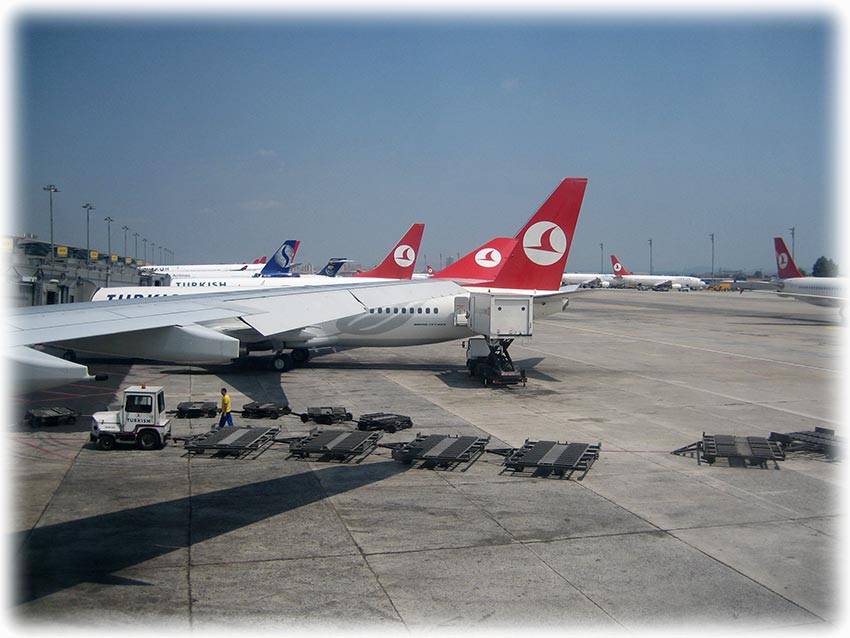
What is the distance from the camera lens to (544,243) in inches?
1350

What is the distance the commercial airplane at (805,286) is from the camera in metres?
60.6

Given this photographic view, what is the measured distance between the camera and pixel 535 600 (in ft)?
34.7

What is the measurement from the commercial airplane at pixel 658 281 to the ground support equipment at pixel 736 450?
13308 centimetres

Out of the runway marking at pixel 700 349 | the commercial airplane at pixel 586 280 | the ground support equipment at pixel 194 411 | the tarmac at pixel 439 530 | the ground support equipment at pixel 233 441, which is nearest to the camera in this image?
the tarmac at pixel 439 530

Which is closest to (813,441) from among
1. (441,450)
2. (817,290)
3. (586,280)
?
(441,450)

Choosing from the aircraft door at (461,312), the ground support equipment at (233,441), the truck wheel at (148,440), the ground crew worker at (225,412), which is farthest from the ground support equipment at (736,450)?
the aircraft door at (461,312)

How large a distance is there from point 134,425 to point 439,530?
993cm

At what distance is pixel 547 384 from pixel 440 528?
1862 centimetres

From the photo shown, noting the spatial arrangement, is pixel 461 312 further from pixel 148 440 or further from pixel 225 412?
pixel 148 440

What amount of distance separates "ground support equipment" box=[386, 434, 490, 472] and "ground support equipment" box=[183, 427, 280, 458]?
3.54 m

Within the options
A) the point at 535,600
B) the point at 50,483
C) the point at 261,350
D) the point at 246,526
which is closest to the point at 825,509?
the point at 535,600

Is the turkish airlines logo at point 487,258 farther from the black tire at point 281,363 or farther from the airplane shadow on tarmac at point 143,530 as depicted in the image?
the airplane shadow on tarmac at point 143,530

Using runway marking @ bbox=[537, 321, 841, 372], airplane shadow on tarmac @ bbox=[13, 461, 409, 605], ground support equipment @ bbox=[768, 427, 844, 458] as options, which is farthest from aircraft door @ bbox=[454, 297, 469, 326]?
airplane shadow on tarmac @ bbox=[13, 461, 409, 605]

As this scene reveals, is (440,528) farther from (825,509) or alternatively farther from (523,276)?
(523,276)
